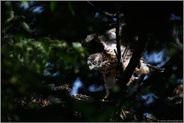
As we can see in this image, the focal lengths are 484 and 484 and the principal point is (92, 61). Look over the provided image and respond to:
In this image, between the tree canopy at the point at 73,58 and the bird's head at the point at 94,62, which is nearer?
the tree canopy at the point at 73,58

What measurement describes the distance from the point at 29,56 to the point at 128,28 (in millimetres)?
845

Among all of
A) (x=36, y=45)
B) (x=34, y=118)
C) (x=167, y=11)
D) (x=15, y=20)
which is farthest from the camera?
(x=15, y=20)

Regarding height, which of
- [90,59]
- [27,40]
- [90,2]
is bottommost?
[27,40]

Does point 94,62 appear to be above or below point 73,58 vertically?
above

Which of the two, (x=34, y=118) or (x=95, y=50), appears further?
(x=95, y=50)

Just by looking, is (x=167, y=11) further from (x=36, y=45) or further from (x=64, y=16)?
(x=36, y=45)

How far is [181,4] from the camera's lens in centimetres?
312

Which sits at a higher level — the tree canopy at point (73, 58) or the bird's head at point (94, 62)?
the bird's head at point (94, 62)

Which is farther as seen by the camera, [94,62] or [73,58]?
[94,62]

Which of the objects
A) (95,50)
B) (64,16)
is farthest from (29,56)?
(95,50)

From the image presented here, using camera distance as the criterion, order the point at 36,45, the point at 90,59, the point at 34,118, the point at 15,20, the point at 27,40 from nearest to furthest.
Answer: the point at 34,118, the point at 27,40, the point at 36,45, the point at 15,20, the point at 90,59

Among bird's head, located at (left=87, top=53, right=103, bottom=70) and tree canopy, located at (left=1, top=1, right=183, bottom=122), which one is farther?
bird's head, located at (left=87, top=53, right=103, bottom=70)

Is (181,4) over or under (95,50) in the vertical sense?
under

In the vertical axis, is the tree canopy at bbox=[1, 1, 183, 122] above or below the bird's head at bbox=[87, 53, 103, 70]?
below
